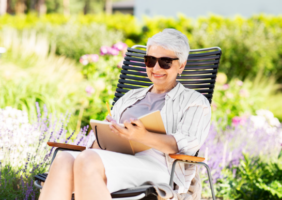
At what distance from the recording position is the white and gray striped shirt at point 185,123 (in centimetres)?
202

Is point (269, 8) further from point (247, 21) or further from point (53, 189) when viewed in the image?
point (53, 189)

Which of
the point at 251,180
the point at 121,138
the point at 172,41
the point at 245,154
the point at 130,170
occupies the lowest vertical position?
the point at 251,180

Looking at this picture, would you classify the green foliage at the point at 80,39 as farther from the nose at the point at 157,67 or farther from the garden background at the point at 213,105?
the nose at the point at 157,67

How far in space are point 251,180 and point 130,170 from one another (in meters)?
1.73

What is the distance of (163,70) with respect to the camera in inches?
90.1

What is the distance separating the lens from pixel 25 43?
21.3 ft

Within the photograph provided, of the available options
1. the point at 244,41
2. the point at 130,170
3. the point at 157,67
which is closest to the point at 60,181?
the point at 130,170

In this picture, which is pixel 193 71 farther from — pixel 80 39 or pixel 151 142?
pixel 80 39

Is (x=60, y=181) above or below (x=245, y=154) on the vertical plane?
above

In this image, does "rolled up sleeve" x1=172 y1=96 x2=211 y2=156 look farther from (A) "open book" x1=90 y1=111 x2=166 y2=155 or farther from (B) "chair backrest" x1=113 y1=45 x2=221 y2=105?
(B) "chair backrest" x1=113 y1=45 x2=221 y2=105

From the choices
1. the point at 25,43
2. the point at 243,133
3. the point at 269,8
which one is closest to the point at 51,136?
the point at 243,133

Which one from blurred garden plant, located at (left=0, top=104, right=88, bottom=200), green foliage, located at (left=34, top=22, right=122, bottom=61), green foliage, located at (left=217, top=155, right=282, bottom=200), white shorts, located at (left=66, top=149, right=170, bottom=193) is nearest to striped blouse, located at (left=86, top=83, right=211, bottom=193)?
white shorts, located at (left=66, top=149, right=170, bottom=193)

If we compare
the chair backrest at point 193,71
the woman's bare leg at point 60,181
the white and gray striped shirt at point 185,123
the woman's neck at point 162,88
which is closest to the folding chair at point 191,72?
the chair backrest at point 193,71

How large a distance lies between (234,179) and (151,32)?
7.16 m
